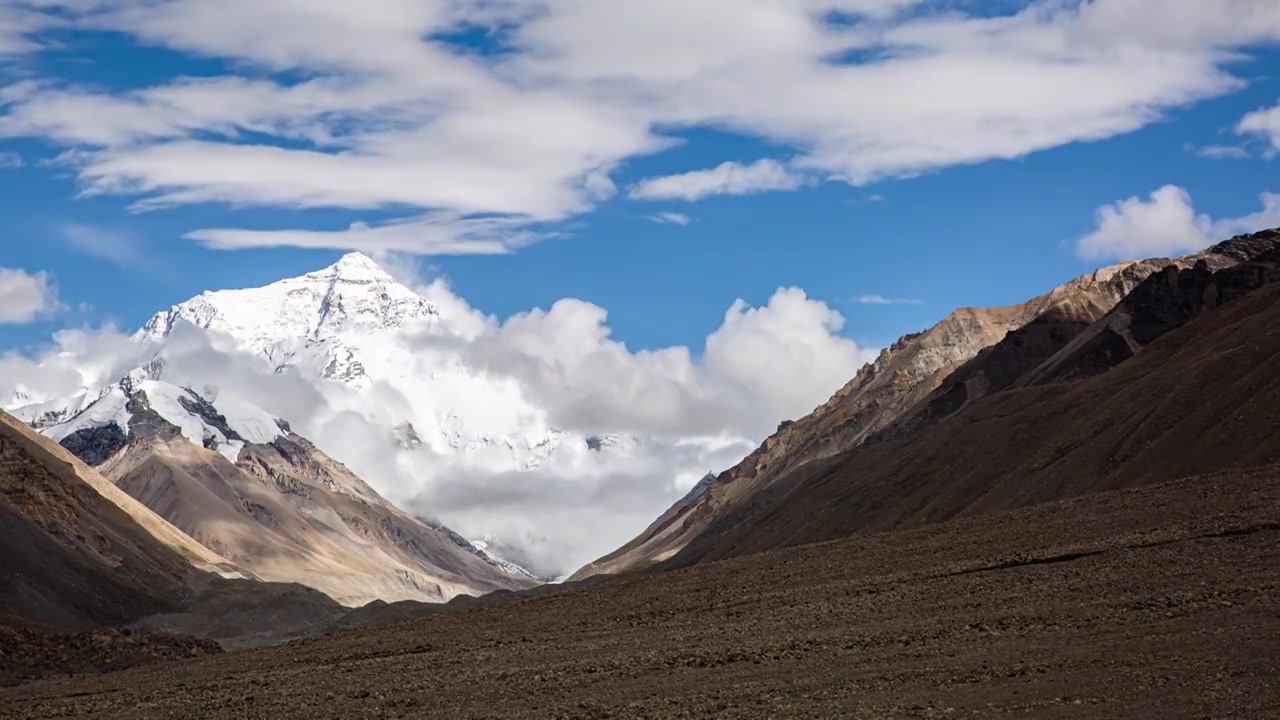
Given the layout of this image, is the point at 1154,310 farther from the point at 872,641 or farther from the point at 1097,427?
the point at 872,641

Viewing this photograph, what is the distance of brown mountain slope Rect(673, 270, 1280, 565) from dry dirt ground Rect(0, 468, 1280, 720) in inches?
486

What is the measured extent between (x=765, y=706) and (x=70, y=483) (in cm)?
15174

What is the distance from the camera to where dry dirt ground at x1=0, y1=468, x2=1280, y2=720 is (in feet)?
94.7

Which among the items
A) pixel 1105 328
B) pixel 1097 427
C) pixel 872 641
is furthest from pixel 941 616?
pixel 1105 328

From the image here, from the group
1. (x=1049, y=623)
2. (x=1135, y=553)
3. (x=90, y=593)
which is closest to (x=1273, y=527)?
(x=1135, y=553)

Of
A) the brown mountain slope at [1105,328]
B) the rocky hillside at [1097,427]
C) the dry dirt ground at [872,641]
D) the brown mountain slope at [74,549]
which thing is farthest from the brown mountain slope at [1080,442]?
the brown mountain slope at [74,549]

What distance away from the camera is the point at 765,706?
1170 inches

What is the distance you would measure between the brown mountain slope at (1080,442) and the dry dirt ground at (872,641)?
12.4m

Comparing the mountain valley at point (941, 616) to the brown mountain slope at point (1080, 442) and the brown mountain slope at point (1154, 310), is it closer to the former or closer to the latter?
the brown mountain slope at point (1080, 442)

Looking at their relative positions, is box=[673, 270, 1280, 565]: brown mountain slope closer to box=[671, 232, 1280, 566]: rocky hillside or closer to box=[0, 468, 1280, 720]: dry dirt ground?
box=[671, 232, 1280, 566]: rocky hillside

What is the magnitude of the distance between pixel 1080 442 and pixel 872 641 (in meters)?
44.6

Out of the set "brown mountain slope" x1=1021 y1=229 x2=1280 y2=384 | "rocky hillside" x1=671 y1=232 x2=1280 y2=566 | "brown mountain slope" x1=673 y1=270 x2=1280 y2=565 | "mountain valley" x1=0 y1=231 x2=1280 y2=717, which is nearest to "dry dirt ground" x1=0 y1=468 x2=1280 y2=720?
"mountain valley" x1=0 y1=231 x2=1280 y2=717

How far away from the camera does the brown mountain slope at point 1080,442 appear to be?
210ft

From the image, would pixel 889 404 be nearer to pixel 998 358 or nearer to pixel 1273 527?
pixel 998 358
